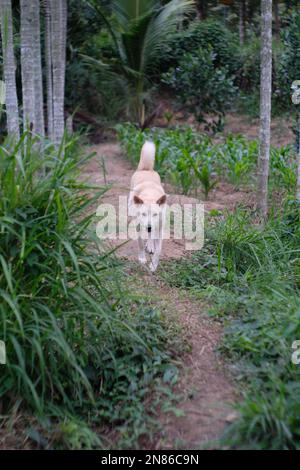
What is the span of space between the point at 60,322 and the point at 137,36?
31.9ft

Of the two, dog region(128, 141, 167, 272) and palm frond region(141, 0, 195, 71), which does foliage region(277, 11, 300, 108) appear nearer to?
palm frond region(141, 0, 195, 71)

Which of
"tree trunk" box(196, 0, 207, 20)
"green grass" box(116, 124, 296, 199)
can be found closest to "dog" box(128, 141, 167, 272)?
"green grass" box(116, 124, 296, 199)

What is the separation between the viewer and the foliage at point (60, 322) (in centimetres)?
335

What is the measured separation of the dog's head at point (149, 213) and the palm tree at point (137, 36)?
25.0 ft

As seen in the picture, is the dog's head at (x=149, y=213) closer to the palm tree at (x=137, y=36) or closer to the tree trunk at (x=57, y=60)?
the tree trunk at (x=57, y=60)

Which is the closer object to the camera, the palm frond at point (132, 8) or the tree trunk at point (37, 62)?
the tree trunk at point (37, 62)

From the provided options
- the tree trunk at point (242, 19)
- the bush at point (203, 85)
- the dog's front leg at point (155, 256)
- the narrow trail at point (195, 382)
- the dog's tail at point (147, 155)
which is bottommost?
the narrow trail at point (195, 382)

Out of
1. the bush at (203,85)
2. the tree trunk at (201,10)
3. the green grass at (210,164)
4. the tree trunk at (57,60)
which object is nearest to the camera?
the tree trunk at (57,60)

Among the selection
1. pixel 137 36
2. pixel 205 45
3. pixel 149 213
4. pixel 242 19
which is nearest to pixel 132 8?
pixel 137 36

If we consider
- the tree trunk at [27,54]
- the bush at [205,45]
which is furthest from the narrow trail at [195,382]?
the bush at [205,45]

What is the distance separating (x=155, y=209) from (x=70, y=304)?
1882 mm

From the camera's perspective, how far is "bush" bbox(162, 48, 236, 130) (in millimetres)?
11953

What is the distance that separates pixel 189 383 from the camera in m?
3.63
